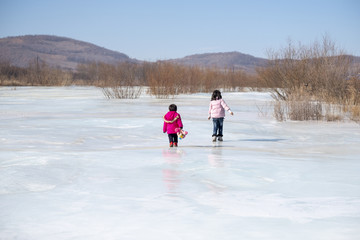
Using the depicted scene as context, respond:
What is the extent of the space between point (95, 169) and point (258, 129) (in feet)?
19.8

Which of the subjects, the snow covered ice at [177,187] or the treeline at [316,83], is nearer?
the snow covered ice at [177,187]

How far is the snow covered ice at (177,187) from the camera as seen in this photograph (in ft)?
12.8

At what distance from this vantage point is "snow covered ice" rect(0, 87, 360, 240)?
12.8 feet

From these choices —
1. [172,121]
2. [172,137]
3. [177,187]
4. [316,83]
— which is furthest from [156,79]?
[177,187]

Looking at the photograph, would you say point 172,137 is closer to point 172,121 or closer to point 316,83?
point 172,121

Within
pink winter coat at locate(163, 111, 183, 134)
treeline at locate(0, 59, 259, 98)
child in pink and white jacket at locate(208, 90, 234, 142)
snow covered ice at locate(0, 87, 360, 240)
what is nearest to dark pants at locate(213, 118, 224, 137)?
child in pink and white jacket at locate(208, 90, 234, 142)

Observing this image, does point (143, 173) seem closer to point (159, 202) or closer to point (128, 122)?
point (159, 202)

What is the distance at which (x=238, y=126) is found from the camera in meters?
12.1

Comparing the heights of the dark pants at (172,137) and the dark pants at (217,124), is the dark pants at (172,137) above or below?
below

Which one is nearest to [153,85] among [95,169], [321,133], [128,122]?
[128,122]

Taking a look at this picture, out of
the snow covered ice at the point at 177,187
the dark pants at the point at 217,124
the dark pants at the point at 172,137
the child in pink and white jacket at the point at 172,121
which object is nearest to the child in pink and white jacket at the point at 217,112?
the dark pants at the point at 217,124

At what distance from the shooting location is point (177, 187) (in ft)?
17.4

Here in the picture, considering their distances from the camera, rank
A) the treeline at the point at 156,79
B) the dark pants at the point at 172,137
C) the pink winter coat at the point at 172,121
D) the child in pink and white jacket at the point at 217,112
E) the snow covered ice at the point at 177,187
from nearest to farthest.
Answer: the snow covered ice at the point at 177,187 → the pink winter coat at the point at 172,121 → the dark pants at the point at 172,137 → the child in pink and white jacket at the point at 217,112 → the treeline at the point at 156,79

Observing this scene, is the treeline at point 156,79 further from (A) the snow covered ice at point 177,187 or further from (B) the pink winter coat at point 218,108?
(A) the snow covered ice at point 177,187
